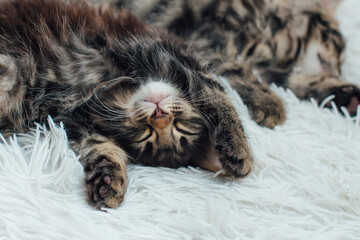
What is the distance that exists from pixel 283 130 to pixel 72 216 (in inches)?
27.3

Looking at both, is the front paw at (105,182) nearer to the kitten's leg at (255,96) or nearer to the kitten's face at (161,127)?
the kitten's face at (161,127)

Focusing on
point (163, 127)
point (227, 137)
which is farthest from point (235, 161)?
point (163, 127)

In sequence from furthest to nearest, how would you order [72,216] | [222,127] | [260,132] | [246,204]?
[260,132] → [222,127] → [246,204] → [72,216]

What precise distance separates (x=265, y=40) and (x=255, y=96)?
36 cm

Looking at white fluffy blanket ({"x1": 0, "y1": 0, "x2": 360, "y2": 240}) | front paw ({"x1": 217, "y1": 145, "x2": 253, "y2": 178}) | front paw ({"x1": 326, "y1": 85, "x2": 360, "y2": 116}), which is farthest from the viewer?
front paw ({"x1": 326, "y1": 85, "x2": 360, "y2": 116})

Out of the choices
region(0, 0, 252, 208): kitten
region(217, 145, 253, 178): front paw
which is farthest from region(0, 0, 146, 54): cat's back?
region(217, 145, 253, 178): front paw

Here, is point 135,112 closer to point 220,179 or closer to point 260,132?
point 220,179

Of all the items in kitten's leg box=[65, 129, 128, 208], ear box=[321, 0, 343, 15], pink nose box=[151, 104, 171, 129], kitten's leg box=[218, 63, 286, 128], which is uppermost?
ear box=[321, 0, 343, 15]

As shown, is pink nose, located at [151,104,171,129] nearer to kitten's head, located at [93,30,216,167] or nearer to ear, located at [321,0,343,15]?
kitten's head, located at [93,30,216,167]

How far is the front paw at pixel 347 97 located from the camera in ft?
4.38

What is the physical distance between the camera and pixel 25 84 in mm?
1009

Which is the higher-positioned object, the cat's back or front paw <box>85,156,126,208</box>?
the cat's back

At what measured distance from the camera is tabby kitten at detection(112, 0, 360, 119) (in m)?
1.37

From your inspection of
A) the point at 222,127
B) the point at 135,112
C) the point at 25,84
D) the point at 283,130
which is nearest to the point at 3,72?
the point at 25,84
